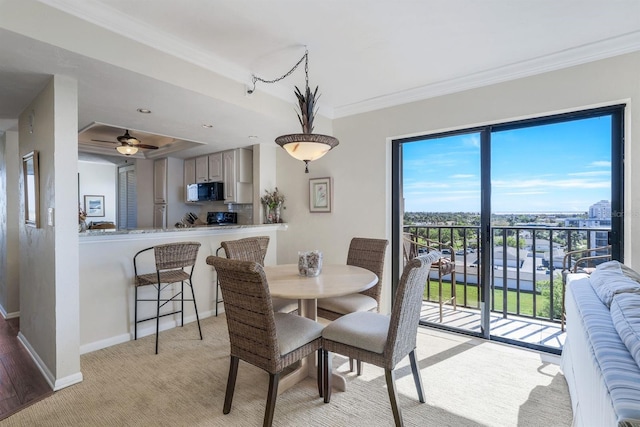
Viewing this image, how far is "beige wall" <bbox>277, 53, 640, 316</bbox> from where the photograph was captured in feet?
7.80

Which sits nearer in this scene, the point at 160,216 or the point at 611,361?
the point at 611,361

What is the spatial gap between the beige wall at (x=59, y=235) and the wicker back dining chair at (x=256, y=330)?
128 cm

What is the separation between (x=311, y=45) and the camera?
2420mm

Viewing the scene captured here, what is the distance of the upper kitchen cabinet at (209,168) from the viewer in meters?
5.09

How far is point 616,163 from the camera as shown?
247 centimetres

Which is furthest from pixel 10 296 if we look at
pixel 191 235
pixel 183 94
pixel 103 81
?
pixel 183 94

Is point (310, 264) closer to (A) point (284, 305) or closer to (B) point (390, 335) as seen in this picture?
(A) point (284, 305)

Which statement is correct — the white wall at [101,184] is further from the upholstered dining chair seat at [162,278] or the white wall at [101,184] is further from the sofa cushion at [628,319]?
the sofa cushion at [628,319]

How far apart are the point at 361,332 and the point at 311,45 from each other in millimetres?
2143

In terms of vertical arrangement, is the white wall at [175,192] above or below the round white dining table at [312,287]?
above

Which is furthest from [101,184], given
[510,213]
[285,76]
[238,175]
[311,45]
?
[510,213]

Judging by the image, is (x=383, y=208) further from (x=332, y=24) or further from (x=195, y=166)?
(x=195, y=166)

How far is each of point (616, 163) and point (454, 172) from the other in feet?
4.12

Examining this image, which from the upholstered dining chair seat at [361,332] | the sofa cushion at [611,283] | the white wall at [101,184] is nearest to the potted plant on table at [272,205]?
the upholstered dining chair seat at [361,332]
